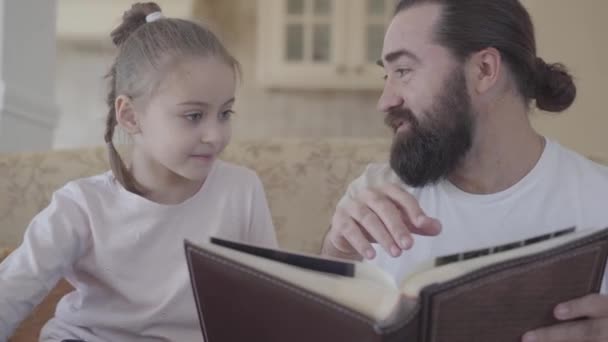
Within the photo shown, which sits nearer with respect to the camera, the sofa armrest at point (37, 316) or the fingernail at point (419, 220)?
the fingernail at point (419, 220)

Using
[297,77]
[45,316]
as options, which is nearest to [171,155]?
[45,316]

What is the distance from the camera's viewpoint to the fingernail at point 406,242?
2.79 ft

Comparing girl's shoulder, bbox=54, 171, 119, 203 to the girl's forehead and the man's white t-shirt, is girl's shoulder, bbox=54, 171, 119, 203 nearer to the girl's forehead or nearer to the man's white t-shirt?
the girl's forehead

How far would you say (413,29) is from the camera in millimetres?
1366

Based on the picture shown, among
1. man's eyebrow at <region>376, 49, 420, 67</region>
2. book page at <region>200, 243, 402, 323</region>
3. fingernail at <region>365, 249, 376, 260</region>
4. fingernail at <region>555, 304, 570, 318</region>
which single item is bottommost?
fingernail at <region>555, 304, 570, 318</region>

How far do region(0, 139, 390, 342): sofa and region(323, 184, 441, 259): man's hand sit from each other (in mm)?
662

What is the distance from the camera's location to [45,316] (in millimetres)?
1460

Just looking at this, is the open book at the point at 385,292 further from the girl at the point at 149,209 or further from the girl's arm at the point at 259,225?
the girl's arm at the point at 259,225

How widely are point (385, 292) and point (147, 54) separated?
0.78 metres

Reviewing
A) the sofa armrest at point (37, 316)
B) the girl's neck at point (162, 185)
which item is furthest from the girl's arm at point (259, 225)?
the sofa armrest at point (37, 316)

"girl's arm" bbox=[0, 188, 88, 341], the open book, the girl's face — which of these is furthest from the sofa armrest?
the open book

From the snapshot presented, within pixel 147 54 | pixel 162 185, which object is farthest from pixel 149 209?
pixel 147 54

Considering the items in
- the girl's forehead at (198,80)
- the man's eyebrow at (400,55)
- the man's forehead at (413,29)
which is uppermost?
the man's forehead at (413,29)

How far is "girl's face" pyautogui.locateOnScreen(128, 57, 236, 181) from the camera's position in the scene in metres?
1.20
